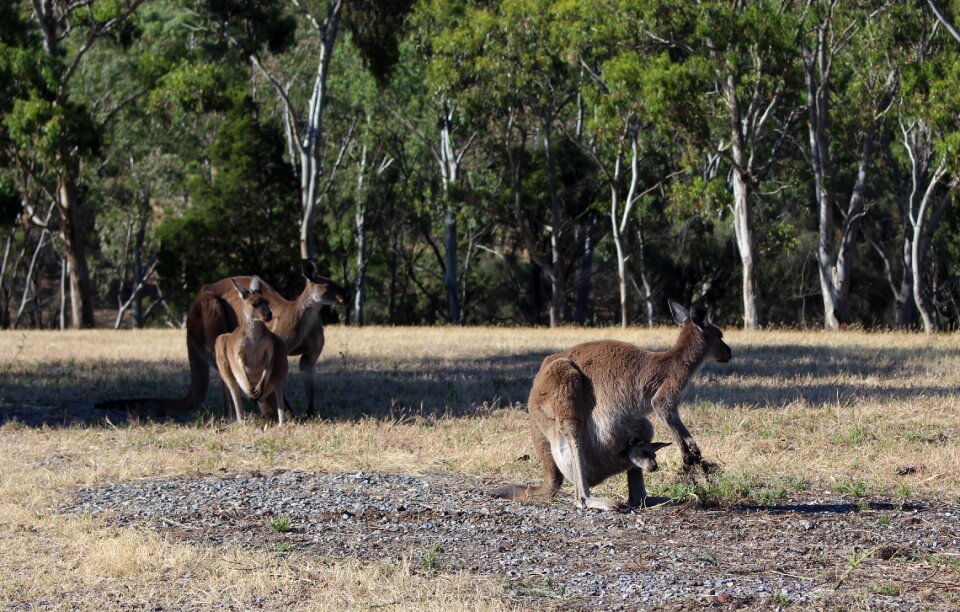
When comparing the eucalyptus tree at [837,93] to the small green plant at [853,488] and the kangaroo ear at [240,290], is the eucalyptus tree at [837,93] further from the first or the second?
the small green plant at [853,488]

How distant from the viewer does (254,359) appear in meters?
10.2

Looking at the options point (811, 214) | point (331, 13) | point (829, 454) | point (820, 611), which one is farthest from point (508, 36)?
point (820, 611)

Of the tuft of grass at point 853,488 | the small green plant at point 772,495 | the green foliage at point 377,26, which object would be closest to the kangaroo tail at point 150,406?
the small green plant at point 772,495

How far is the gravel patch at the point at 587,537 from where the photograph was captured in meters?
5.38

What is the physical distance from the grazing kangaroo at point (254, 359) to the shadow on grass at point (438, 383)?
756mm

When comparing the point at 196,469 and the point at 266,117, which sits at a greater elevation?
the point at 266,117

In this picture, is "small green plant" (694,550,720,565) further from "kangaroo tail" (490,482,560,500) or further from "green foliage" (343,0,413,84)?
"green foliage" (343,0,413,84)

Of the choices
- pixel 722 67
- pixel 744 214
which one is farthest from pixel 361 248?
pixel 722 67

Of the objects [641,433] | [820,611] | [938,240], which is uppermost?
[938,240]

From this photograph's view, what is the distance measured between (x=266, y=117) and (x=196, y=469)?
99.5 ft

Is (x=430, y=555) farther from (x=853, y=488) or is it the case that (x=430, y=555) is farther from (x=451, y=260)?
(x=451, y=260)

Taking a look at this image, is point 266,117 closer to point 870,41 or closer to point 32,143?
point 32,143

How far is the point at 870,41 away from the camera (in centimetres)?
2406

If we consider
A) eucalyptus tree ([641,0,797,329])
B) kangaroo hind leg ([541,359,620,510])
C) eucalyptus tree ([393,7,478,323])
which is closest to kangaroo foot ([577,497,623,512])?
kangaroo hind leg ([541,359,620,510])
